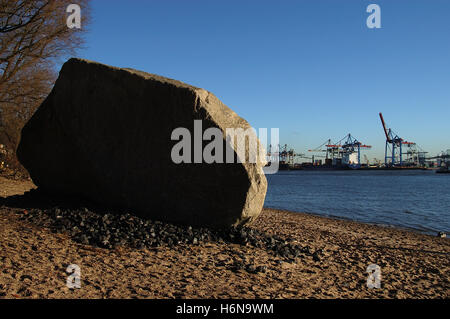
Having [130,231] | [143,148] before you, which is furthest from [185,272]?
[143,148]

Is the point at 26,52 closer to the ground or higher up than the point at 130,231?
higher up

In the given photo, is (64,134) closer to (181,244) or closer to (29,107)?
(181,244)

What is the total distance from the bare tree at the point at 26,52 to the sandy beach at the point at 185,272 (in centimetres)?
1064

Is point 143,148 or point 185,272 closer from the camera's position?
point 185,272

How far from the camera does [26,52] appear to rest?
1468 cm

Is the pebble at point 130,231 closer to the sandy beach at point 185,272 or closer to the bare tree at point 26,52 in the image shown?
the sandy beach at point 185,272

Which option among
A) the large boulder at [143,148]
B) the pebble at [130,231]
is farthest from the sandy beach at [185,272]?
the large boulder at [143,148]

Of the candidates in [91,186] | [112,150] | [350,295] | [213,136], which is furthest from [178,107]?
[350,295]

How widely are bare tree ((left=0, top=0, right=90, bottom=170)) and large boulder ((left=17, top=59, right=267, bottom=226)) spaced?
8.85m

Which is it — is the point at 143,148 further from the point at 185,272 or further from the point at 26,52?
the point at 26,52

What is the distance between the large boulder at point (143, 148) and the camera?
20.0ft

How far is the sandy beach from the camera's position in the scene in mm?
3764

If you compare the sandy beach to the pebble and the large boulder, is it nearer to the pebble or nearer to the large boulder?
the pebble

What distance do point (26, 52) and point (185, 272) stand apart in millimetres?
14727
